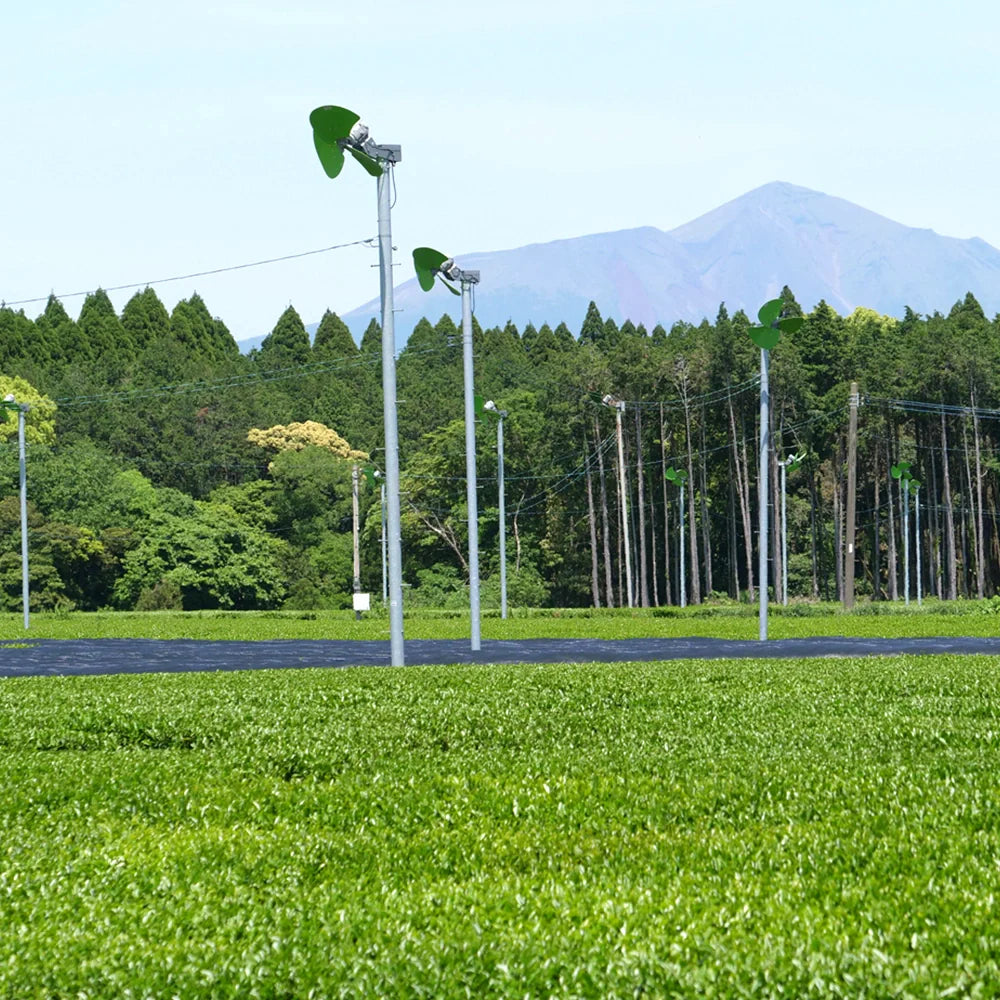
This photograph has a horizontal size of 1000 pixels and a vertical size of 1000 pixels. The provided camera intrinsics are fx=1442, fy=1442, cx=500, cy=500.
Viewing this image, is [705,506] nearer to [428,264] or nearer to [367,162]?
[428,264]

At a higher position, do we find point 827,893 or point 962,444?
point 962,444

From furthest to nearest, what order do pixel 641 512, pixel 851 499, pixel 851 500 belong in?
pixel 641 512, pixel 851 500, pixel 851 499

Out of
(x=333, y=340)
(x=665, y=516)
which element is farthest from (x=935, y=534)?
(x=333, y=340)

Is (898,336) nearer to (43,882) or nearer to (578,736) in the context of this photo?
(578,736)

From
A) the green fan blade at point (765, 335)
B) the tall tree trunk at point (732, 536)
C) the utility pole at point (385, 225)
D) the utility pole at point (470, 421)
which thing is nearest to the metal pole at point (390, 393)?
the utility pole at point (385, 225)

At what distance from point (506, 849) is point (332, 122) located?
14.3m

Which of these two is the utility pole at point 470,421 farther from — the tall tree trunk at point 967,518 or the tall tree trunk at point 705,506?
the tall tree trunk at point 967,518

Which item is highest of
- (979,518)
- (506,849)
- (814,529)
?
(979,518)

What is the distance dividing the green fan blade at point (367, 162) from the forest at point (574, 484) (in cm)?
4925

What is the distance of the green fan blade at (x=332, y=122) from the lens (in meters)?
20.1

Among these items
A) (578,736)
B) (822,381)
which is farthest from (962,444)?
(578,736)

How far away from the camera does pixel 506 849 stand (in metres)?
8.24

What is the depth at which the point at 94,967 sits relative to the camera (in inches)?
244

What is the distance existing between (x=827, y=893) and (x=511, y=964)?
1797 millimetres
